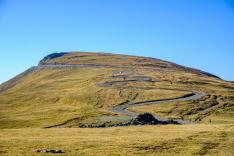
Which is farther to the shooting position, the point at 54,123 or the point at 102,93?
the point at 102,93

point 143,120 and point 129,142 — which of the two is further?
point 143,120

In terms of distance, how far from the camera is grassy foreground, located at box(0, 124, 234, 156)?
6197 centimetres

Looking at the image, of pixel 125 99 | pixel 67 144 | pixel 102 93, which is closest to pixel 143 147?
pixel 67 144

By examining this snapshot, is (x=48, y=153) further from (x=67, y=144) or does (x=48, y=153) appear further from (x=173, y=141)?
(x=173, y=141)

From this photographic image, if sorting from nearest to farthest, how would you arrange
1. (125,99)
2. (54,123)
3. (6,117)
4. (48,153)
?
1. (48,153)
2. (54,123)
3. (6,117)
4. (125,99)

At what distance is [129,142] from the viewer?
68.7m

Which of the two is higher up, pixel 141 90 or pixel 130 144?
pixel 141 90

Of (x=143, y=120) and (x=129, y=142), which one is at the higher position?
(x=143, y=120)

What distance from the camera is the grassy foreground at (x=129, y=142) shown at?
61969mm

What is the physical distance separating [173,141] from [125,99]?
108 m

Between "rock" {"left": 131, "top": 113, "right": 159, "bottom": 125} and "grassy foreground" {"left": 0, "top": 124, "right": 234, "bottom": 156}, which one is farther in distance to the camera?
"rock" {"left": 131, "top": 113, "right": 159, "bottom": 125}

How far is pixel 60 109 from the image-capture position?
163125 millimetres

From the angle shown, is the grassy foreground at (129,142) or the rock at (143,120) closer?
the grassy foreground at (129,142)

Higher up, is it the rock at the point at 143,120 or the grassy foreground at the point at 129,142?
the rock at the point at 143,120
